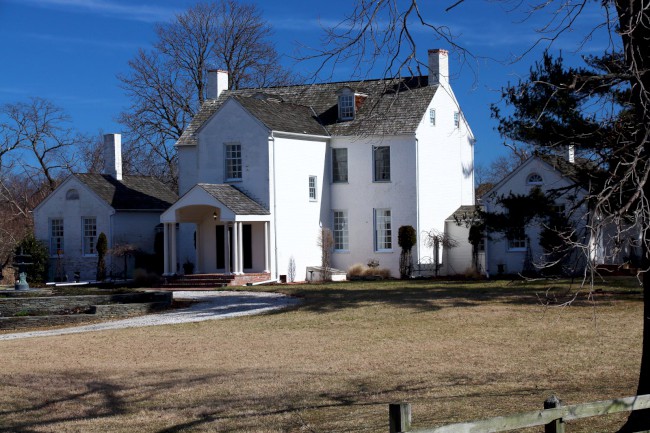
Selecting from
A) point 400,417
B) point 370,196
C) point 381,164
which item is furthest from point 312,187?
point 400,417

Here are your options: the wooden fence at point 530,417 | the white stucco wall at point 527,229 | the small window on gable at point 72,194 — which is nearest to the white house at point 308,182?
the white stucco wall at point 527,229

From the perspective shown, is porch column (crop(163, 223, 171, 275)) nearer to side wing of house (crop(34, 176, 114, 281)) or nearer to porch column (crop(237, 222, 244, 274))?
porch column (crop(237, 222, 244, 274))

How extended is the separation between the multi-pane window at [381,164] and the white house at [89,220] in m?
11.3

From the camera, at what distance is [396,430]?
23.3 ft

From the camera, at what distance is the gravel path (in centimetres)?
2450

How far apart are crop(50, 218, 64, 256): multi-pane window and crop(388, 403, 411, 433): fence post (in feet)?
132

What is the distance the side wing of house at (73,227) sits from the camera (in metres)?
44.1

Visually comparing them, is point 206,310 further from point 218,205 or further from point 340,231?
point 340,231

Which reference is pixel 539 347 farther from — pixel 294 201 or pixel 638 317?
pixel 294 201

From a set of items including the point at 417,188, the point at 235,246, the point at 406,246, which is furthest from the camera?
the point at 417,188

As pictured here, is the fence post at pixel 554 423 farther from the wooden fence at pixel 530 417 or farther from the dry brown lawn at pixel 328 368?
the dry brown lawn at pixel 328 368

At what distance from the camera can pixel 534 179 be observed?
128 ft

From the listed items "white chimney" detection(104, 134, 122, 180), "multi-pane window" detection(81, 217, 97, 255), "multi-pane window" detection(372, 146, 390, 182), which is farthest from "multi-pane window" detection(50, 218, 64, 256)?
"multi-pane window" detection(372, 146, 390, 182)

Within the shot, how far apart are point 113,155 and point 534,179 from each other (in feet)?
71.1
